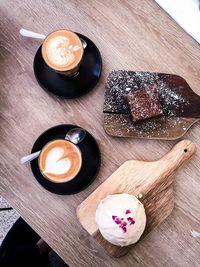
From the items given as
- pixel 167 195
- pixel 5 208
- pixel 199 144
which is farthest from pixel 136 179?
pixel 5 208

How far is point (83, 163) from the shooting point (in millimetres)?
1412

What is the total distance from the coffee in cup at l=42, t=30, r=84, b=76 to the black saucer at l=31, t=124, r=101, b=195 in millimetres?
Answer: 187

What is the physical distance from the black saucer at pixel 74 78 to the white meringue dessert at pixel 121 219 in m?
0.36

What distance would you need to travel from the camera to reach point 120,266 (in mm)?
1398

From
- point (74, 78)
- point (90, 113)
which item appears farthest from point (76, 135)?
point (74, 78)

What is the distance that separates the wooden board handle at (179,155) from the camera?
4.56 feet

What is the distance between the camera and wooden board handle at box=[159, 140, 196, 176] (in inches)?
54.7

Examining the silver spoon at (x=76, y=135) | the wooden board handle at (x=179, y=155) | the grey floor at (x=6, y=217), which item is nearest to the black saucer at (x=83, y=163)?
the silver spoon at (x=76, y=135)

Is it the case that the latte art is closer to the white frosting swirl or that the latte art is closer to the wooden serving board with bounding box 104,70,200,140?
the wooden serving board with bounding box 104,70,200,140

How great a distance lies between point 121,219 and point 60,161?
253mm

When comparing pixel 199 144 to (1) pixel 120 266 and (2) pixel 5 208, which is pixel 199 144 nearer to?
(1) pixel 120 266

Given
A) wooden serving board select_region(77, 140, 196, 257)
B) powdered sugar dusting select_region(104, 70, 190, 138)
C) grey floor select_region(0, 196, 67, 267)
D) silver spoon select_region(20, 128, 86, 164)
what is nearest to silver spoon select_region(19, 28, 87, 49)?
powdered sugar dusting select_region(104, 70, 190, 138)

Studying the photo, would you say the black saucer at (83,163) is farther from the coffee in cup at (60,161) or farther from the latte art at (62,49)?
the latte art at (62,49)

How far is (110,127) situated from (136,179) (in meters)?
0.18
